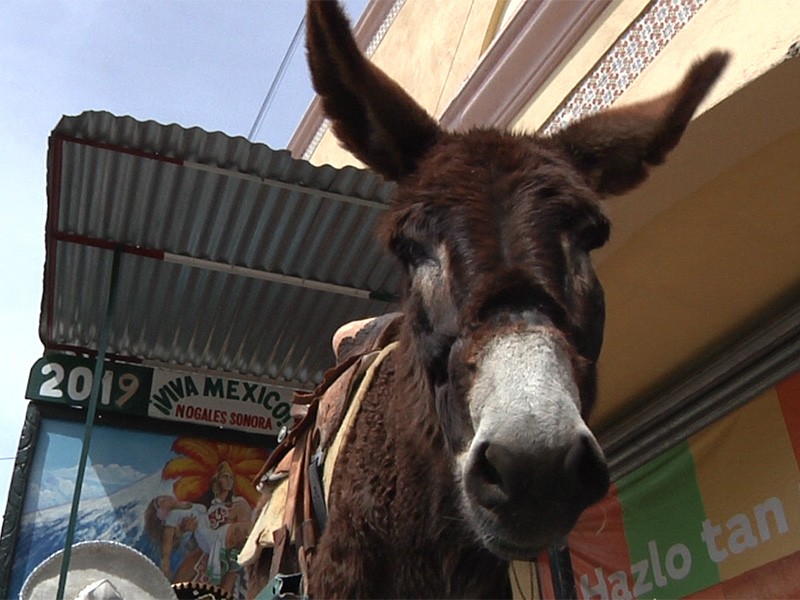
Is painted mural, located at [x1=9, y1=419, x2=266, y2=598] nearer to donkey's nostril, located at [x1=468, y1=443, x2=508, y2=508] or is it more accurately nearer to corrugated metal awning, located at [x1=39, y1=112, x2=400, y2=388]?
corrugated metal awning, located at [x1=39, y1=112, x2=400, y2=388]

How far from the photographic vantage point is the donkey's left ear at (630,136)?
2.65m

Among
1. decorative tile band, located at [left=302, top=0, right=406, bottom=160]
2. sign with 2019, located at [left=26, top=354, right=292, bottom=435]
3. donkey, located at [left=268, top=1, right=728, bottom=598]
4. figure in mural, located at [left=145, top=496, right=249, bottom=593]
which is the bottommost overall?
donkey, located at [left=268, top=1, right=728, bottom=598]

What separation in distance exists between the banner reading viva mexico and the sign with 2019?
A: 216 cm

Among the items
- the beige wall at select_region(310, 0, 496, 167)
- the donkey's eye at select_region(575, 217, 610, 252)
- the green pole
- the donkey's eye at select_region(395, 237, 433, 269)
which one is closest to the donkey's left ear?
the donkey's eye at select_region(575, 217, 610, 252)

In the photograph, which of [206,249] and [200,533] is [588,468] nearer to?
[206,249]

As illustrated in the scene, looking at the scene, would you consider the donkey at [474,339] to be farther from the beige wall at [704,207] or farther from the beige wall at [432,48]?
the beige wall at [432,48]

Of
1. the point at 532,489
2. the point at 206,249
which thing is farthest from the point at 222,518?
the point at 532,489

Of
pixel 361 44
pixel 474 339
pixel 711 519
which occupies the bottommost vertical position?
pixel 474 339

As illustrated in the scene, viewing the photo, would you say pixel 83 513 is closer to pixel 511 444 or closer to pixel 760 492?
pixel 760 492

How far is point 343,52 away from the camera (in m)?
2.47

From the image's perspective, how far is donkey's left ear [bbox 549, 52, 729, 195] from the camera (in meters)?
2.65

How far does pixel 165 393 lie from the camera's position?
18.5ft

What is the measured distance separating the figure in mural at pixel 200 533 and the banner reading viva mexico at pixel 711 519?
2125mm

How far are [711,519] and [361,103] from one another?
3.33 meters
